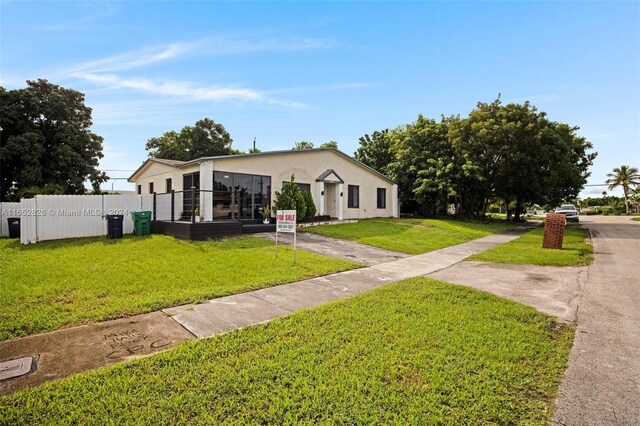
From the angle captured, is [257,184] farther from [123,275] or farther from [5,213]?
[5,213]

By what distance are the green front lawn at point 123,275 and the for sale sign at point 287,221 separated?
33.2 inches

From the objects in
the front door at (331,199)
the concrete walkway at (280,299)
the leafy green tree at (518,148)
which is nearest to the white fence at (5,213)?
the concrete walkway at (280,299)

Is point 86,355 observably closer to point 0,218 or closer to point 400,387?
point 400,387

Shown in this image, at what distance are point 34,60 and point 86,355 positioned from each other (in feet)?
20.0

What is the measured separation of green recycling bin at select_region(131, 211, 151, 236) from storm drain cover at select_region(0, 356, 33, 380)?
35.8 feet

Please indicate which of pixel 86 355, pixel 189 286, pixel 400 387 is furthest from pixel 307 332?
pixel 189 286

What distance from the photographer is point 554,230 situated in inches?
460

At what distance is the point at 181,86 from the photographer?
39.2ft

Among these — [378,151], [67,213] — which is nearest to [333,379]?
[67,213]

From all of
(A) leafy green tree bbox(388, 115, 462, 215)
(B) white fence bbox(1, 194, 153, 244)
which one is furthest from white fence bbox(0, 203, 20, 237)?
(A) leafy green tree bbox(388, 115, 462, 215)

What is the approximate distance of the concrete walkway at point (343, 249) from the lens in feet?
31.3

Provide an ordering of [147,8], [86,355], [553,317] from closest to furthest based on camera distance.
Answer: [86,355] → [553,317] → [147,8]

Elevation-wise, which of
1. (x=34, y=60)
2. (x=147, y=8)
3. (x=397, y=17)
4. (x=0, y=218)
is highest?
(x=397, y=17)

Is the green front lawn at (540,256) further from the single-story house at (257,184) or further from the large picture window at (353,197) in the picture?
the large picture window at (353,197)
